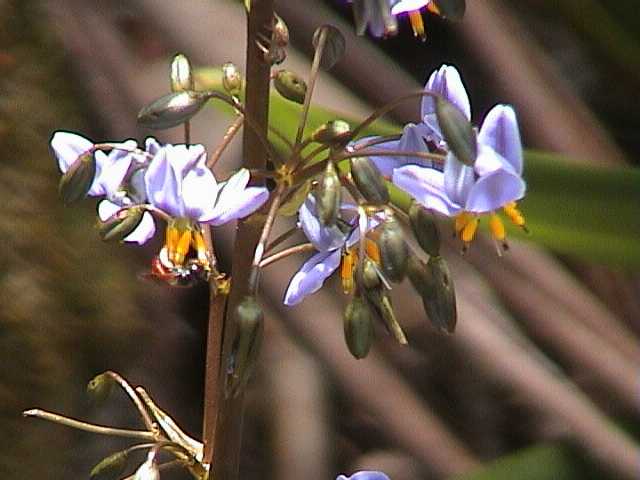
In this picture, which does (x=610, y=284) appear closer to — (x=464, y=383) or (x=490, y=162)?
(x=464, y=383)

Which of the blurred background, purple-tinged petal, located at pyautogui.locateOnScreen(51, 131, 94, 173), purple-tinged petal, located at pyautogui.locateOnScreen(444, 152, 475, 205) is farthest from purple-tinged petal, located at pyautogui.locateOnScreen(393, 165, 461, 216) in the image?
the blurred background

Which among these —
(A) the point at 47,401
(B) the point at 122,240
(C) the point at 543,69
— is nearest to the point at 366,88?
(C) the point at 543,69

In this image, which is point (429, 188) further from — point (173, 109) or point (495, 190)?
point (173, 109)

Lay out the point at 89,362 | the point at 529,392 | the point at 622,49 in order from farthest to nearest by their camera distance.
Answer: the point at 622,49
the point at 529,392
the point at 89,362

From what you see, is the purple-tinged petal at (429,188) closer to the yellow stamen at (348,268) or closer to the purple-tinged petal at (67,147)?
the yellow stamen at (348,268)

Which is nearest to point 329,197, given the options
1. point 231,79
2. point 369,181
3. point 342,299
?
point 369,181

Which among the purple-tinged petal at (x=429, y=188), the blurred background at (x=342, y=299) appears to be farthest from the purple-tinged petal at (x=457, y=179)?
the blurred background at (x=342, y=299)
